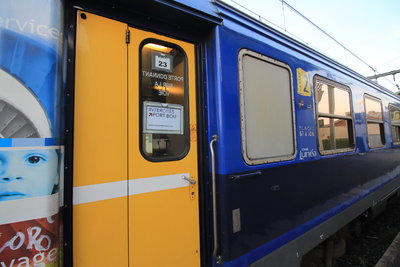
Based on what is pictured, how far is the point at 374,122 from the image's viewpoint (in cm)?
427

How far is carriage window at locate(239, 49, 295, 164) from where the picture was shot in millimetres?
1916

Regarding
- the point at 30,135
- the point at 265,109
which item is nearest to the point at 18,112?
the point at 30,135

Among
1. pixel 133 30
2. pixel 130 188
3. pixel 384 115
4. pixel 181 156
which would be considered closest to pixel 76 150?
pixel 130 188

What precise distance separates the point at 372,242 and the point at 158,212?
4484 mm

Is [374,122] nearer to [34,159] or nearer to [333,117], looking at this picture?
[333,117]

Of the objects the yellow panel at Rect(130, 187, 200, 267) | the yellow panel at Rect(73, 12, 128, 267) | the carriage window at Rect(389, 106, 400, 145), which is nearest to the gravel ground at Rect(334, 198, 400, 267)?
the carriage window at Rect(389, 106, 400, 145)

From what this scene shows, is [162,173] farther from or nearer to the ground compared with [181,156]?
nearer to the ground

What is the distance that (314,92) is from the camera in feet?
8.78

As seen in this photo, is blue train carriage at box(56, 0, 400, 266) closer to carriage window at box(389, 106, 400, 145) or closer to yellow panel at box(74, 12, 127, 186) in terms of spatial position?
yellow panel at box(74, 12, 127, 186)

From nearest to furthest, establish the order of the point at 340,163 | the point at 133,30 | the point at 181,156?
the point at 133,30 → the point at 181,156 → the point at 340,163

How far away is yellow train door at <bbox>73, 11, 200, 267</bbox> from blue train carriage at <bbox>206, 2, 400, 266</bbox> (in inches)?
9.6

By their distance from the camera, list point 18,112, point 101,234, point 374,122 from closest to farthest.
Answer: point 18,112 → point 101,234 → point 374,122

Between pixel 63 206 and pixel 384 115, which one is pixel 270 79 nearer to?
pixel 63 206

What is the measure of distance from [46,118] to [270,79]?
1852 millimetres
